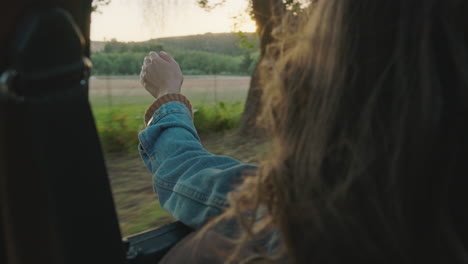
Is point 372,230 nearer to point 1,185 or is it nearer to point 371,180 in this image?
point 371,180

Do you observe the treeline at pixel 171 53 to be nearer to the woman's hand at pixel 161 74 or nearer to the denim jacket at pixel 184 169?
the woman's hand at pixel 161 74

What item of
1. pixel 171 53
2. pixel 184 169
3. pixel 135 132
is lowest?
pixel 135 132

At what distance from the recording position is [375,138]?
0.60m

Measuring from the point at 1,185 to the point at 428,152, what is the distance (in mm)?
642

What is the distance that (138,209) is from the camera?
8.38 ft

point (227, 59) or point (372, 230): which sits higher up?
point (227, 59)

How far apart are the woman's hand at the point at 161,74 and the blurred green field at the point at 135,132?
0.52ft

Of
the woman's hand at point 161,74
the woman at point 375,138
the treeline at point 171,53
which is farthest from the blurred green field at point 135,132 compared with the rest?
the woman at point 375,138

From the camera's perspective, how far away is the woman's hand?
1.36 meters

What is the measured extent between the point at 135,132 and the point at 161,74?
254 centimetres

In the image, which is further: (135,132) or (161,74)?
(135,132)

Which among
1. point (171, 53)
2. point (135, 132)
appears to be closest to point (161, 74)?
point (171, 53)

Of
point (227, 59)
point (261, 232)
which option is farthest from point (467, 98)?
point (227, 59)

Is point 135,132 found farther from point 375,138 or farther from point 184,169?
point 375,138
